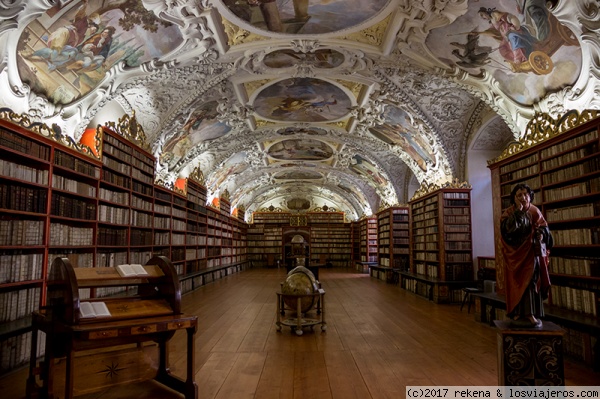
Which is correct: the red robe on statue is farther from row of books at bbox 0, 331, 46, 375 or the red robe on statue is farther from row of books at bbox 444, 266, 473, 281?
row of books at bbox 444, 266, 473, 281

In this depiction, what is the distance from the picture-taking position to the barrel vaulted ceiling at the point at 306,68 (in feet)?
20.4

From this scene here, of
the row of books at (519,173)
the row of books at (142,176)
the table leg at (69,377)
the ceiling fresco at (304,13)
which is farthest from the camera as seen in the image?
the row of books at (142,176)

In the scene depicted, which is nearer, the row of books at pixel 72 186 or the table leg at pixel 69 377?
the table leg at pixel 69 377

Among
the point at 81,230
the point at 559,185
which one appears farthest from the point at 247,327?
the point at 559,185

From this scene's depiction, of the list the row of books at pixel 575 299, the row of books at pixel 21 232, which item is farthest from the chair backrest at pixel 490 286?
the row of books at pixel 21 232

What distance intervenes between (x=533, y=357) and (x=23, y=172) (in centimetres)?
674

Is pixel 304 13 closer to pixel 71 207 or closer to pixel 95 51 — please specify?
pixel 95 51

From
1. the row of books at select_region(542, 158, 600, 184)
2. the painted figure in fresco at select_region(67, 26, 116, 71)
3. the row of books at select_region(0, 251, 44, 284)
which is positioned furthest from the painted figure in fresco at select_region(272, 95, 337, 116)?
the row of books at select_region(0, 251, 44, 284)

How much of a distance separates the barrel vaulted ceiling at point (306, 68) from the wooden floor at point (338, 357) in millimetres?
4135

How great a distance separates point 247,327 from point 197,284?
313 inches

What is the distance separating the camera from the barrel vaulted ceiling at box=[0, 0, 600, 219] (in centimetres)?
622

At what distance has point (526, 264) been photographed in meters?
4.20

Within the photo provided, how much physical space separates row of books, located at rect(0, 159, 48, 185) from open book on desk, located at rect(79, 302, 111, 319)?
2.68m

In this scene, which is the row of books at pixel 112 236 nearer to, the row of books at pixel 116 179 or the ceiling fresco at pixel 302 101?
the row of books at pixel 116 179
